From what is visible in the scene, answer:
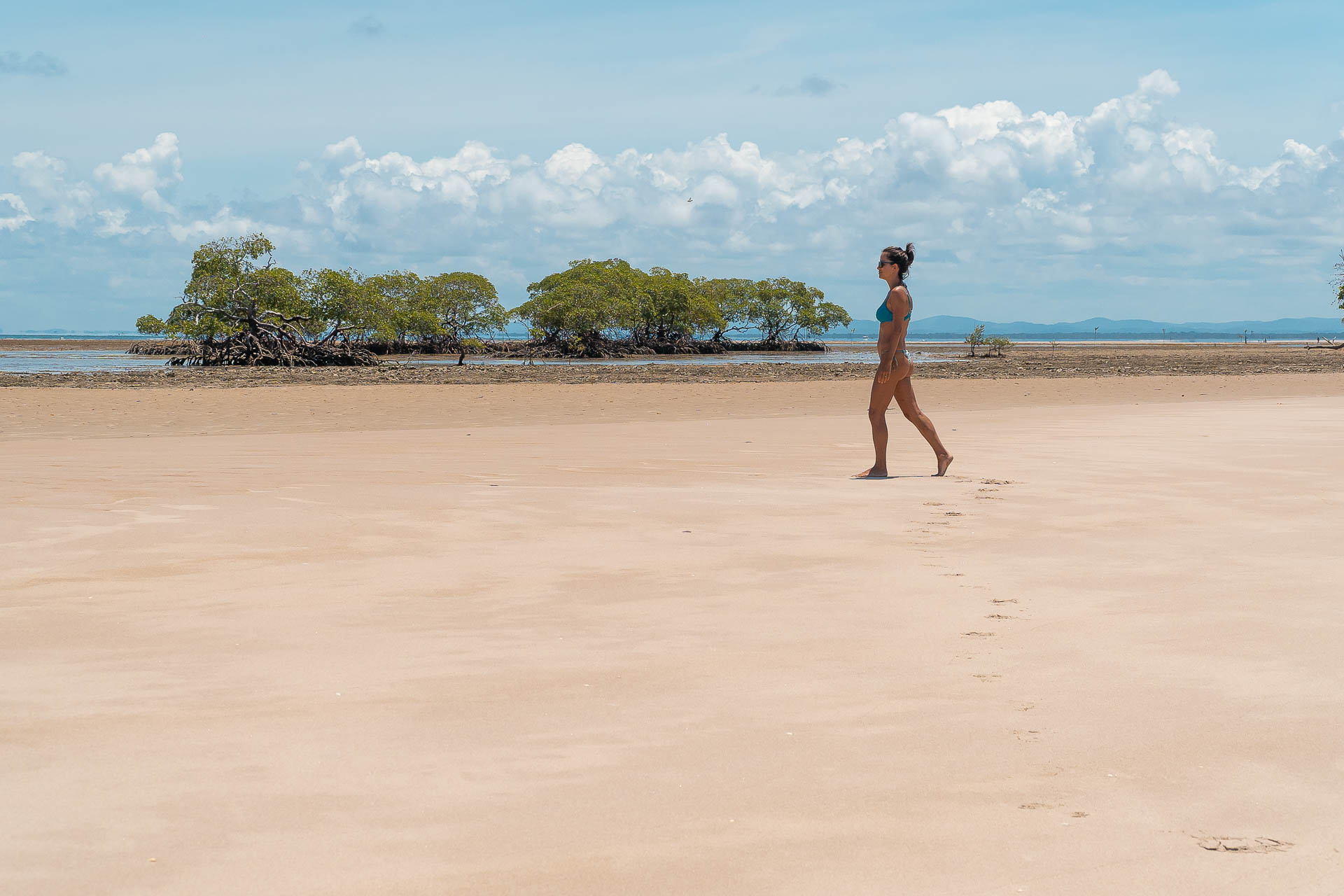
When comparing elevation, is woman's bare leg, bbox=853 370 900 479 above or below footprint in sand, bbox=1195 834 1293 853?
above

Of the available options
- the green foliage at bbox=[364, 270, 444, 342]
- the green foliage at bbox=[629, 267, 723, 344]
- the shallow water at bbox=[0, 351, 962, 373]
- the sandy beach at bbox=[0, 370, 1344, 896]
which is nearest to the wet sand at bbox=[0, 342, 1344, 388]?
the shallow water at bbox=[0, 351, 962, 373]

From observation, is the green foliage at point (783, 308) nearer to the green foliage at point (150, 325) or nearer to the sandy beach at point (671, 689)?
the green foliage at point (150, 325)

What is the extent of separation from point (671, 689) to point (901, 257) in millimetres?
6414

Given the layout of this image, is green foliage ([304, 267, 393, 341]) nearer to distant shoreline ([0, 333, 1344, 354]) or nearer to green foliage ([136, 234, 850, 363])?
green foliage ([136, 234, 850, 363])

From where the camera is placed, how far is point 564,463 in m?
11.0

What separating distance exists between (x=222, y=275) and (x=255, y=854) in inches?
1867

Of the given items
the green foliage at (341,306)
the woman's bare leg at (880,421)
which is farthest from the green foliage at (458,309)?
the woman's bare leg at (880,421)

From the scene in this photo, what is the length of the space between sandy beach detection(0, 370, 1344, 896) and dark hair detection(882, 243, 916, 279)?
1844 millimetres

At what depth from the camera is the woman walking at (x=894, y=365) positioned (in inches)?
375

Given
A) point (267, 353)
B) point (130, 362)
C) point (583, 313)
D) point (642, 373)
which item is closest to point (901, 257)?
point (642, 373)

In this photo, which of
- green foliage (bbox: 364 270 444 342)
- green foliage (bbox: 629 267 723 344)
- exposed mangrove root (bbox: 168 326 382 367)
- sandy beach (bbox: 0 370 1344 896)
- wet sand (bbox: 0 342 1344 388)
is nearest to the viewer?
sandy beach (bbox: 0 370 1344 896)

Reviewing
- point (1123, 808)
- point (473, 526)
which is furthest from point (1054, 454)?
point (1123, 808)

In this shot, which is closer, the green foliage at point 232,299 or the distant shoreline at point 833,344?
the green foliage at point 232,299

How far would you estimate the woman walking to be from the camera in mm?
9531
